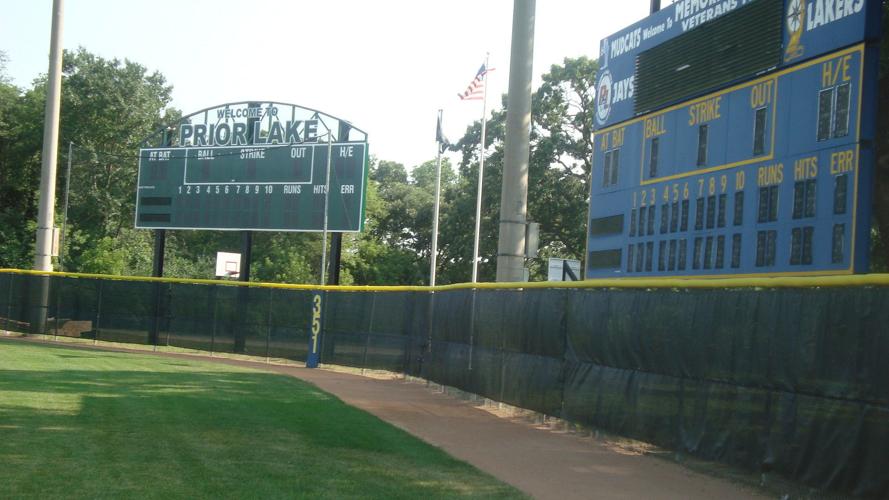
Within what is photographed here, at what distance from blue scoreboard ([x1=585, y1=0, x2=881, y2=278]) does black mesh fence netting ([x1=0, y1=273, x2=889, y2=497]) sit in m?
1.92

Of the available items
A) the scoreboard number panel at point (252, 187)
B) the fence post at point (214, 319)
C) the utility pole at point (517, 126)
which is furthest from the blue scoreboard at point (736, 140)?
the fence post at point (214, 319)

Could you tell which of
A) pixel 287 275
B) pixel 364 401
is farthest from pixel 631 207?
pixel 287 275

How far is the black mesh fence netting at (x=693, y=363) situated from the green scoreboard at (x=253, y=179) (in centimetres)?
699

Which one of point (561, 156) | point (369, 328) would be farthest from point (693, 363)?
point (561, 156)

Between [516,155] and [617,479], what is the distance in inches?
284

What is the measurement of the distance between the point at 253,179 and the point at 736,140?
18.8 meters

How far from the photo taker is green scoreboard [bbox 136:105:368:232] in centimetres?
2795

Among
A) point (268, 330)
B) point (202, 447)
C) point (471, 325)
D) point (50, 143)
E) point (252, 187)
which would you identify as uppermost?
point (50, 143)

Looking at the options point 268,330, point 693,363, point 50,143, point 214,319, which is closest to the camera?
point 693,363

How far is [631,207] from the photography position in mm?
15047

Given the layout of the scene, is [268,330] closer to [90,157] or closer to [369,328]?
→ [369,328]

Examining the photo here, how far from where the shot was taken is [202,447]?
976cm

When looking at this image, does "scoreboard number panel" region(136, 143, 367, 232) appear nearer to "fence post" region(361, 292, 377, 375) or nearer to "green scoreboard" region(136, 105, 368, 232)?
"green scoreboard" region(136, 105, 368, 232)

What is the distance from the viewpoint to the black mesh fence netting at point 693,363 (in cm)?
729
